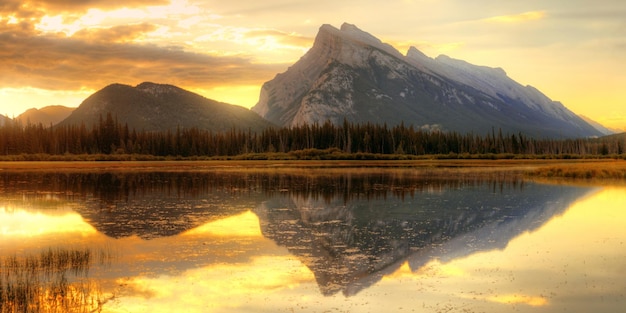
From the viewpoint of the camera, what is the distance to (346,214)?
36125 mm

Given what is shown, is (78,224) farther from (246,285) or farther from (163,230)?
(246,285)

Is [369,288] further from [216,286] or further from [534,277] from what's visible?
[534,277]

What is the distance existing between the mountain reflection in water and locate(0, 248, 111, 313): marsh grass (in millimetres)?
4692

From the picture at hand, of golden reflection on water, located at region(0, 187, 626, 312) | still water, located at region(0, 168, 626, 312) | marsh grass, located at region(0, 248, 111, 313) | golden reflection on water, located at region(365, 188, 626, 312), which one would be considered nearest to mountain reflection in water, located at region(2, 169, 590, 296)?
still water, located at region(0, 168, 626, 312)

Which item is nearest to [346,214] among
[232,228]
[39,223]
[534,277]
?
[232,228]

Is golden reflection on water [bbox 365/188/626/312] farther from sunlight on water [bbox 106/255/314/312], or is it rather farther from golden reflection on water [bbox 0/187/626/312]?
sunlight on water [bbox 106/255/314/312]

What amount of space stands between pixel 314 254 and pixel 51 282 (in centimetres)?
922

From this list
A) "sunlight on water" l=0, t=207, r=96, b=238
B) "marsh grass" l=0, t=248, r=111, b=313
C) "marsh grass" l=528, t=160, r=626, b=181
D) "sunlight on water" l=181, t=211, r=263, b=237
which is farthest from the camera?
"marsh grass" l=528, t=160, r=626, b=181

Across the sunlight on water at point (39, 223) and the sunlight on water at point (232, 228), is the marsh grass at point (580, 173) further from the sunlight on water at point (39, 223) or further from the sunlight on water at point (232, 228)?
the sunlight on water at point (39, 223)

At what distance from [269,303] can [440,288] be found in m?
5.25

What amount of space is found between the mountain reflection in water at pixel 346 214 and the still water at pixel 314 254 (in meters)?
0.12

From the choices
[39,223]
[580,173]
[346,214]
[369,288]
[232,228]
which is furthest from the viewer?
[580,173]

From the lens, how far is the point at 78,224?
3209 cm

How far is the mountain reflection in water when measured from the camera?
23828mm
